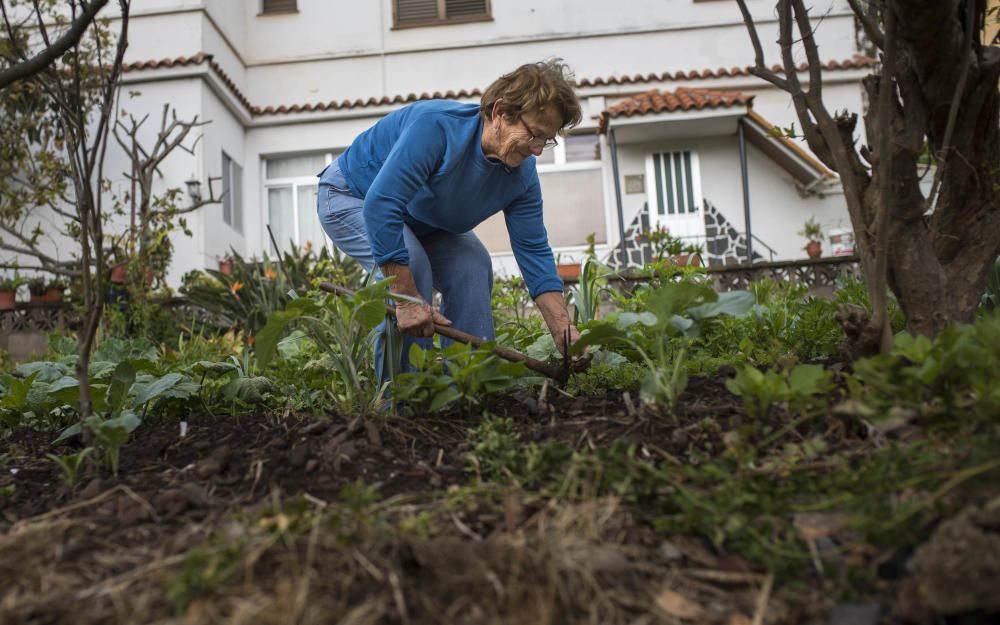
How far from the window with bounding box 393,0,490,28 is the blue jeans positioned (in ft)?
31.6

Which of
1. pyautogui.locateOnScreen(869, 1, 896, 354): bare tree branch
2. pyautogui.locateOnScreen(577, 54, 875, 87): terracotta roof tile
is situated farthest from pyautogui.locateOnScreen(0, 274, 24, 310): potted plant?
pyautogui.locateOnScreen(869, 1, 896, 354): bare tree branch

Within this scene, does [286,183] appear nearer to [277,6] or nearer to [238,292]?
[277,6]

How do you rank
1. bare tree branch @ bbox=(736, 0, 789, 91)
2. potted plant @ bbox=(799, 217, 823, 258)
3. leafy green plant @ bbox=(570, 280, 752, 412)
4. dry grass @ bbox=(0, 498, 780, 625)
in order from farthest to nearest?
potted plant @ bbox=(799, 217, 823, 258) < bare tree branch @ bbox=(736, 0, 789, 91) < leafy green plant @ bbox=(570, 280, 752, 412) < dry grass @ bbox=(0, 498, 780, 625)

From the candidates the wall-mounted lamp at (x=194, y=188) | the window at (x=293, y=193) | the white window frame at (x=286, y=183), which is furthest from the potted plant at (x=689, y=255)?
the wall-mounted lamp at (x=194, y=188)

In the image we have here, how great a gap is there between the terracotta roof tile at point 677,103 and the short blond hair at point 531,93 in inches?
307

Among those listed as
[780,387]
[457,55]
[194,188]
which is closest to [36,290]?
[194,188]

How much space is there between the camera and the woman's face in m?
2.74

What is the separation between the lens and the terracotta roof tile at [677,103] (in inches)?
403

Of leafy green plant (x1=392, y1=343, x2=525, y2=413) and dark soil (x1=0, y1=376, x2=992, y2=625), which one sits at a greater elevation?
leafy green plant (x1=392, y1=343, x2=525, y2=413)

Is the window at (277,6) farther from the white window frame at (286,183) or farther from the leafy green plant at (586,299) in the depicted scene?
the leafy green plant at (586,299)

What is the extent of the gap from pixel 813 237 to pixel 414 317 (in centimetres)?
931

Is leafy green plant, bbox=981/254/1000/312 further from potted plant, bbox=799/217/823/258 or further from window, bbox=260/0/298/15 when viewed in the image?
window, bbox=260/0/298/15

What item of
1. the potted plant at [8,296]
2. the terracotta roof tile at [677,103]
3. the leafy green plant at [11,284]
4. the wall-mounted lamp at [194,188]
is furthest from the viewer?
the terracotta roof tile at [677,103]

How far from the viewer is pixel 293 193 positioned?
465 inches
